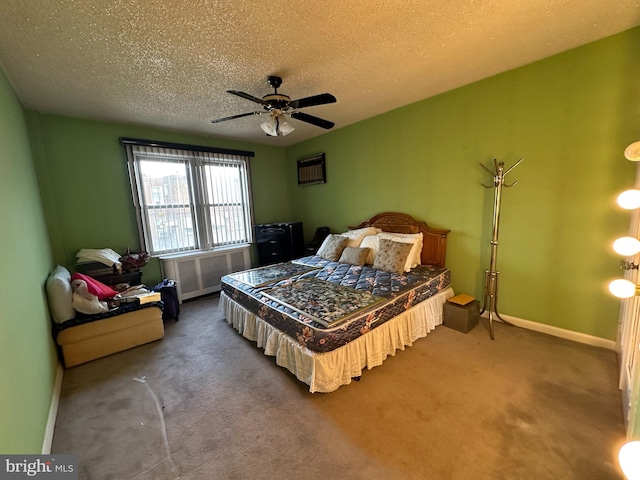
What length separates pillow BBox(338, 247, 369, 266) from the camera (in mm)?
3428

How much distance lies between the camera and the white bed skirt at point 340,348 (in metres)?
1.93

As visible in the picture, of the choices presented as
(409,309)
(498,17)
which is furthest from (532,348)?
(498,17)

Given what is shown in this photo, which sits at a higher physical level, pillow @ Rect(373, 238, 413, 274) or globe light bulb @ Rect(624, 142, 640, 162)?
globe light bulb @ Rect(624, 142, 640, 162)

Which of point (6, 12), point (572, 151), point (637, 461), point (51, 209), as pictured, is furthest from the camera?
point (51, 209)

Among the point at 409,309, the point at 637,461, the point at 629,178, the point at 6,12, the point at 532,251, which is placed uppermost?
the point at 6,12

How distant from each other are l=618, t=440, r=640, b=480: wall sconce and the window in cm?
482

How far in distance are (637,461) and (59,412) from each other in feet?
10.4

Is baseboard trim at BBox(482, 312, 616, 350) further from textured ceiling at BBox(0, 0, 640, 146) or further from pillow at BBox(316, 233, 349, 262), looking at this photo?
textured ceiling at BBox(0, 0, 640, 146)

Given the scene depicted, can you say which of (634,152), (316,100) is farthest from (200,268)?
(634,152)

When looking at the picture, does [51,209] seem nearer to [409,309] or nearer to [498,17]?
[409,309]

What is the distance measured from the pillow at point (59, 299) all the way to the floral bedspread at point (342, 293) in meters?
1.44

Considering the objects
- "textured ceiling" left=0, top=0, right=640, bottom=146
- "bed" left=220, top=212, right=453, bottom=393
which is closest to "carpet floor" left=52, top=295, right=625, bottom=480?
"bed" left=220, top=212, right=453, bottom=393

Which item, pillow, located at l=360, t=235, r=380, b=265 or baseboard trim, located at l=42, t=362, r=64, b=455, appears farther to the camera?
pillow, located at l=360, t=235, r=380, b=265

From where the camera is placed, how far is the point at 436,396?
6.25ft
